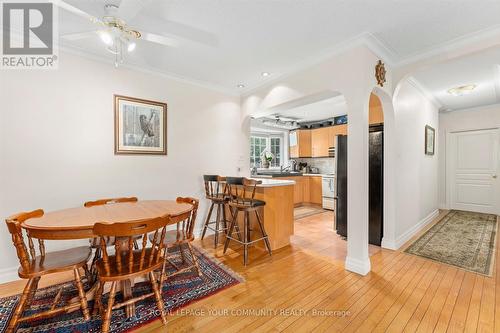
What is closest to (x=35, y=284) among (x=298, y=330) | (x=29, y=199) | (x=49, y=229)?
(x=49, y=229)

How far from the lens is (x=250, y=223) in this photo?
3262 mm

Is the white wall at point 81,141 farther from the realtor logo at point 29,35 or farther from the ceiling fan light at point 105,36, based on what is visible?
the ceiling fan light at point 105,36

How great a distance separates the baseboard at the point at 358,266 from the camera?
7.90ft

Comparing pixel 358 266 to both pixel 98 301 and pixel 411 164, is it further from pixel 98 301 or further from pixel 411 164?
A: pixel 98 301

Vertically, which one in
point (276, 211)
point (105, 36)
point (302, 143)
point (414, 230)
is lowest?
point (414, 230)

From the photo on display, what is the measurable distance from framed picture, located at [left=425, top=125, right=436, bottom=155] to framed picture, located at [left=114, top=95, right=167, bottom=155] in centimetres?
488

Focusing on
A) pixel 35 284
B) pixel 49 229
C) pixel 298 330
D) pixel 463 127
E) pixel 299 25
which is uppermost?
pixel 299 25

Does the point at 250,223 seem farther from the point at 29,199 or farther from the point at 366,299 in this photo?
the point at 29,199

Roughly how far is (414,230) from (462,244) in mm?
595

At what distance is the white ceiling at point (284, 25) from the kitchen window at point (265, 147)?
3671 mm

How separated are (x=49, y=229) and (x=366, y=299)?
8.35ft

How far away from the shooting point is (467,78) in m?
3.53

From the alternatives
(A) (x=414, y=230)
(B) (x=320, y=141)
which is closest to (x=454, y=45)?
(A) (x=414, y=230)

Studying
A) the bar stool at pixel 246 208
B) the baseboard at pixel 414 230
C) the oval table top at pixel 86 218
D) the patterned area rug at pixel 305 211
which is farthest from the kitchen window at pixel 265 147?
the oval table top at pixel 86 218
